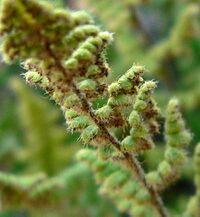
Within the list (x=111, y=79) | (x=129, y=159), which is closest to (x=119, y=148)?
(x=129, y=159)

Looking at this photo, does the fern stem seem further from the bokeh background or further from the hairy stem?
the bokeh background

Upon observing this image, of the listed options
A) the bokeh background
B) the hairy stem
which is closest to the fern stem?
the hairy stem

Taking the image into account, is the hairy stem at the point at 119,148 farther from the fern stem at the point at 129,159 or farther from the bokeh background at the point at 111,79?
the bokeh background at the point at 111,79

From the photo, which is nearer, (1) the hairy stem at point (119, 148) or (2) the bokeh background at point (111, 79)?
(1) the hairy stem at point (119, 148)

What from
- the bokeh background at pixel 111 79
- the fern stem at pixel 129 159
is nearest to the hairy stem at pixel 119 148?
the fern stem at pixel 129 159

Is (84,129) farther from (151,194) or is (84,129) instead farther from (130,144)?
(151,194)

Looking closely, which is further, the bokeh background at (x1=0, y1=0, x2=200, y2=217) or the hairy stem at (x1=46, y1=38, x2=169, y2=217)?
the bokeh background at (x1=0, y1=0, x2=200, y2=217)

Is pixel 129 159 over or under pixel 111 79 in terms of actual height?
under

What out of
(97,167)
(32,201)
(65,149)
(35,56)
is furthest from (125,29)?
(35,56)

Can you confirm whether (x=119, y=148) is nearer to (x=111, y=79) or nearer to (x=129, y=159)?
(x=129, y=159)
